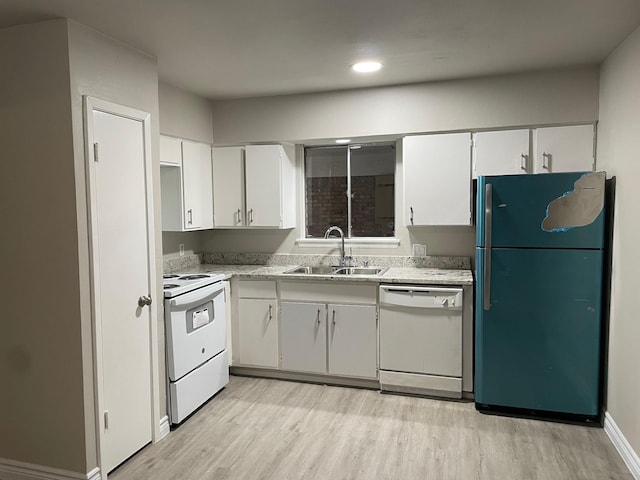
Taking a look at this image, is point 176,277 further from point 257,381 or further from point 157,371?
point 257,381

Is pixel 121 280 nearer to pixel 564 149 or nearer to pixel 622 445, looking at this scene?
pixel 622 445

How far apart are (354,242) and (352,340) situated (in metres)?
0.97

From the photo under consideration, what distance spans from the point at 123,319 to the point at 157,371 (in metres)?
0.48

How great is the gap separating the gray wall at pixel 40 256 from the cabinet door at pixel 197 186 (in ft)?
4.85

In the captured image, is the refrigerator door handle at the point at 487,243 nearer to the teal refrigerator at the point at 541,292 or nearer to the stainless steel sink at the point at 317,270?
the teal refrigerator at the point at 541,292

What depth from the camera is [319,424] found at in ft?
10.2

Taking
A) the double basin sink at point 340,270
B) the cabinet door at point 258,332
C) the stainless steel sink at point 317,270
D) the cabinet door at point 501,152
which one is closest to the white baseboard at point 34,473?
the cabinet door at point 258,332

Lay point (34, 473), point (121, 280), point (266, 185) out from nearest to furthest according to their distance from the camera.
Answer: point (34, 473)
point (121, 280)
point (266, 185)

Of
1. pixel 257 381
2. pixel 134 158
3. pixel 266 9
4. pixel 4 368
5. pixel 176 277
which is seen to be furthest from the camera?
pixel 257 381

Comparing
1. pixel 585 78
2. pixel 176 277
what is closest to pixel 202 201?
pixel 176 277

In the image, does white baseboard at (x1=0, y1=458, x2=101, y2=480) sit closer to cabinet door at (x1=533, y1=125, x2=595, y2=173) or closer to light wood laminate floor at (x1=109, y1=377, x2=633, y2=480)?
light wood laminate floor at (x1=109, y1=377, x2=633, y2=480)

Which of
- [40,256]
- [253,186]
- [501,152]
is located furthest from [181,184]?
[501,152]

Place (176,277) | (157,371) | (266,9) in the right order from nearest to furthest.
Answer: (266,9) < (157,371) < (176,277)

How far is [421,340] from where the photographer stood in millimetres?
3467
